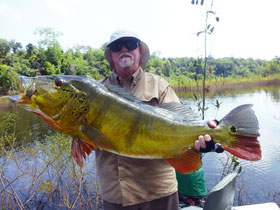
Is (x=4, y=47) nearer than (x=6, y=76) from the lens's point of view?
No

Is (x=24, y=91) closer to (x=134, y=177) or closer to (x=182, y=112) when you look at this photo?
(x=134, y=177)

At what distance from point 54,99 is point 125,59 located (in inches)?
40.3

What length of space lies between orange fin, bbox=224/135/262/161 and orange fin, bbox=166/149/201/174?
0.33m

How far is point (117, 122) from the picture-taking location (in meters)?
2.22

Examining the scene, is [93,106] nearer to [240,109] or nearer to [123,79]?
[123,79]

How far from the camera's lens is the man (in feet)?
8.26

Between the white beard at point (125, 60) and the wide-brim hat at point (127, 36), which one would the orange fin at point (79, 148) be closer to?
the white beard at point (125, 60)

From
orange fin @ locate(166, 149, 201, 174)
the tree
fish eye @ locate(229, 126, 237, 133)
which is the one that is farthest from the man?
the tree

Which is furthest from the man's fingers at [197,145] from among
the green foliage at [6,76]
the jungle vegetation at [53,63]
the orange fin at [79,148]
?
the green foliage at [6,76]

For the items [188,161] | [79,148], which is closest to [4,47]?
[79,148]

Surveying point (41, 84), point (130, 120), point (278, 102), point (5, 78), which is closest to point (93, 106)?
point (130, 120)

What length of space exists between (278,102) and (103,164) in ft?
74.1

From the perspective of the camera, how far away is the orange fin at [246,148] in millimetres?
2031

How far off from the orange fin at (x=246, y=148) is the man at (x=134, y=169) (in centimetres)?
86
